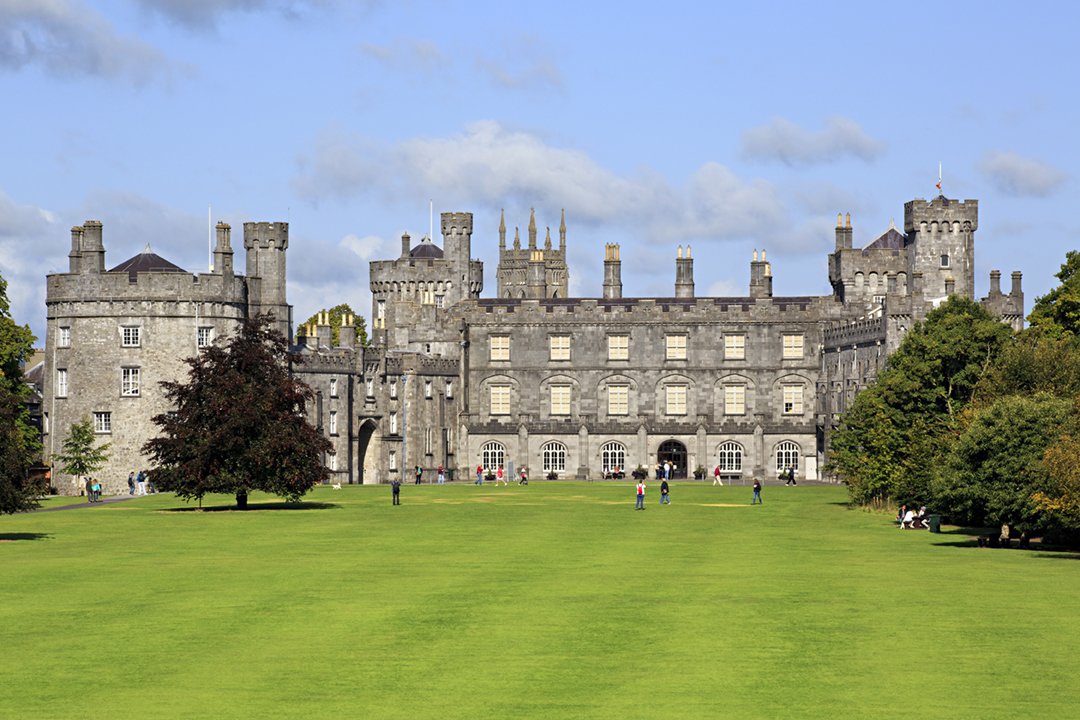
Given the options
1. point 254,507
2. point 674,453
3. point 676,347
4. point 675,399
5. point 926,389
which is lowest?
point 254,507

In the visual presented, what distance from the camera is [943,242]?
3420 inches

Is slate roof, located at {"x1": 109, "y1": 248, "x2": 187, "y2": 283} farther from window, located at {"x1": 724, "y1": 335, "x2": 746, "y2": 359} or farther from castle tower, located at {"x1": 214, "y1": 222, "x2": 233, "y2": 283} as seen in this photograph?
window, located at {"x1": 724, "y1": 335, "x2": 746, "y2": 359}

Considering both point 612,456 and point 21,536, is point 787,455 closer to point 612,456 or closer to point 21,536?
point 612,456

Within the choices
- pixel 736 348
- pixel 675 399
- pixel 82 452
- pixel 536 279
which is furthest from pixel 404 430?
pixel 536 279

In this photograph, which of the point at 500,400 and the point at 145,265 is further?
the point at 500,400

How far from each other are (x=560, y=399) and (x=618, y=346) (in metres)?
5.26

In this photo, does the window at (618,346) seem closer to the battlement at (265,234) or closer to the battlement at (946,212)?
the battlement at (946,212)

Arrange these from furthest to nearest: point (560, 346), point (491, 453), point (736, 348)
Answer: point (560, 346), point (491, 453), point (736, 348)

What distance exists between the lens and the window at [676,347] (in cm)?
9762

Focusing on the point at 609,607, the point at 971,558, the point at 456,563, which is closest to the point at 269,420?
the point at 456,563

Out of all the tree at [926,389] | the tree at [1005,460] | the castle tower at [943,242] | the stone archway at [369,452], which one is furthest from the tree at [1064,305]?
the stone archway at [369,452]

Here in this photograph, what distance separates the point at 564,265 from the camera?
5901 inches

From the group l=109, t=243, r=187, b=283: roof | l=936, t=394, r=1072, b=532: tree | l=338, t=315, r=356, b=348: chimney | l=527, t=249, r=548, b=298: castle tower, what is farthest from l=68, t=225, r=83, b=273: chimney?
l=936, t=394, r=1072, b=532: tree

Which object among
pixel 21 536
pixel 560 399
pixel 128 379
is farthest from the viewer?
pixel 560 399
